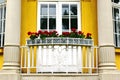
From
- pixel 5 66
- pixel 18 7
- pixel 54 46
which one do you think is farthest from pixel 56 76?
pixel 18 7

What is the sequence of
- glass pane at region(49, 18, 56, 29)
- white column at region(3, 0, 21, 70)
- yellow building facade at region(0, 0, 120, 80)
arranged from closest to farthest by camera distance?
1. yellow building facade at region(0, 0, 120, 80)
2. white column at region(3, 0, 21, 70)
3. glass pane at region(49, 18, 56, 29)

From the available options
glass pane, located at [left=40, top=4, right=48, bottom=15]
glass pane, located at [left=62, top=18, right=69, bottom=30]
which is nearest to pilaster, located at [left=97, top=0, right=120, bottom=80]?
glass pane, located at [left=62, top=18, right=69, bottom=30]

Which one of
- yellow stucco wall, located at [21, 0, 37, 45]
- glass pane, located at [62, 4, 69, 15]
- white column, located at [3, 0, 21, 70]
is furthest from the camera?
glass pane, located at [62, 4, 69, 15]

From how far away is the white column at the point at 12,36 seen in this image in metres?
11.3

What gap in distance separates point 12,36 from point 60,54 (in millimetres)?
1742

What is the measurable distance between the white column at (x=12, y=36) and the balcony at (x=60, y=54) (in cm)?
41

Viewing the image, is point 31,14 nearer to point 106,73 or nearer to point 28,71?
point 28,71

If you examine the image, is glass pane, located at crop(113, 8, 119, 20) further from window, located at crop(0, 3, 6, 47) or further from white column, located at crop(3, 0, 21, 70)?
window, located at crop(0, 3, 6, 47)

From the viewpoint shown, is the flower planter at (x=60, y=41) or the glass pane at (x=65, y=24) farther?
the glass pane at (x=65, y=24)

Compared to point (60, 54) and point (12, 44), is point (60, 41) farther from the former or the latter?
Answer: point (12, 44)

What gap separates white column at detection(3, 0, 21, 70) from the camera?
37.2 ft

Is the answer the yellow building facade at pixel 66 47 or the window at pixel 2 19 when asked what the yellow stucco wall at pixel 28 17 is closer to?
the window at pixel 2 19

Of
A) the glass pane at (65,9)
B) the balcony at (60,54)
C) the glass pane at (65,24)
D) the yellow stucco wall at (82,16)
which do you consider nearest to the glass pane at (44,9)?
the yellow stucco wall at (82,16)

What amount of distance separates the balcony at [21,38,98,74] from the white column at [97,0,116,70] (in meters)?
0.39
